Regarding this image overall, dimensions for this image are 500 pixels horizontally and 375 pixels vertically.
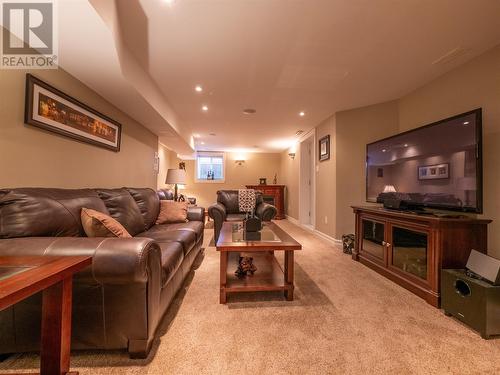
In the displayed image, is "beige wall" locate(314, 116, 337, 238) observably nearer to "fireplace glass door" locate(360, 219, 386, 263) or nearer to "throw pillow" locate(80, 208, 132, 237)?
"fireplace glass door" locate(360, 219, 386, 263)

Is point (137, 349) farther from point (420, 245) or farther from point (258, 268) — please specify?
point (420, 245)

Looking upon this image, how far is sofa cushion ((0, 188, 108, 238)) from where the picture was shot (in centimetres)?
121

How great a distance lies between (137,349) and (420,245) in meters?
2.42

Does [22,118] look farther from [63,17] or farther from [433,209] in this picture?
[433,209]

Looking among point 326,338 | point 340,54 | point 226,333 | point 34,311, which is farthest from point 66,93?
point 326,338

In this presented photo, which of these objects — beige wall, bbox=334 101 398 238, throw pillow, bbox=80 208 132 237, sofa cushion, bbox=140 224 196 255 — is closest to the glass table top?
sofa cushion, bbox=140 224 196 255

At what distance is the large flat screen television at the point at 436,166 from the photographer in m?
1.83

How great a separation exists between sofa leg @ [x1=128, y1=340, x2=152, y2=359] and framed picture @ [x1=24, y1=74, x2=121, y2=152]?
1.69 metres

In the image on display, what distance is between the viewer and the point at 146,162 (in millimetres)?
3865

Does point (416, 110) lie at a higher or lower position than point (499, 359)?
higher

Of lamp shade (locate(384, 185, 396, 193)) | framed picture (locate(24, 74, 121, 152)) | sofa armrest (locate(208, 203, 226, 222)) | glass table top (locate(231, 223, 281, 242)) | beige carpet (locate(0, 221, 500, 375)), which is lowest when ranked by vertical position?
beige carpet (locate(0, 221, 500, 375))

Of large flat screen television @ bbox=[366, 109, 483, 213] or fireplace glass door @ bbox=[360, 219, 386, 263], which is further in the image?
fireplace glass door @ bbox=[360, 219, 386, 263]

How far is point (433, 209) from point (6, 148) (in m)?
3.66

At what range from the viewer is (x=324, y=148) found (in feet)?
13.7
